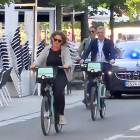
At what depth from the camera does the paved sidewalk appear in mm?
13758

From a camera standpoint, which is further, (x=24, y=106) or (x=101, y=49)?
(x=24, y=106)

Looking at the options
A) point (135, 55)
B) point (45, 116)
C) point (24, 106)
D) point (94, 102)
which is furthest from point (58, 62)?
point (135, 55)

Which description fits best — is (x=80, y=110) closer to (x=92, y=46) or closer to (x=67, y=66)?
(x=92, y=46)

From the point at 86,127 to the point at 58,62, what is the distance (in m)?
1.50

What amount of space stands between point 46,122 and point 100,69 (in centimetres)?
272

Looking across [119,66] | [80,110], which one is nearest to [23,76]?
[119,66]

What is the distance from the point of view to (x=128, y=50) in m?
18.4

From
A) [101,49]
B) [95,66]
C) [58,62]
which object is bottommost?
[95,66]

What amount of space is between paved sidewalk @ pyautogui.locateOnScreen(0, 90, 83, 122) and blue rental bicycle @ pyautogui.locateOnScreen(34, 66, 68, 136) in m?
2.71

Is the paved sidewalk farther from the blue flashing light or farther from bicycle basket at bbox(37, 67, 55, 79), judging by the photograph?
bicycle basket at bbox(37, 67, 55, 79)

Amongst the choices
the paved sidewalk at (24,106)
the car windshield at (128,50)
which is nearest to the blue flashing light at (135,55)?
the car windshield at (128,50)

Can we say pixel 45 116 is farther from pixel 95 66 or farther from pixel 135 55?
pixel 135 55

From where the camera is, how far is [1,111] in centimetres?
1429

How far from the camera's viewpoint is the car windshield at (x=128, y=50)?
59.4 ft
